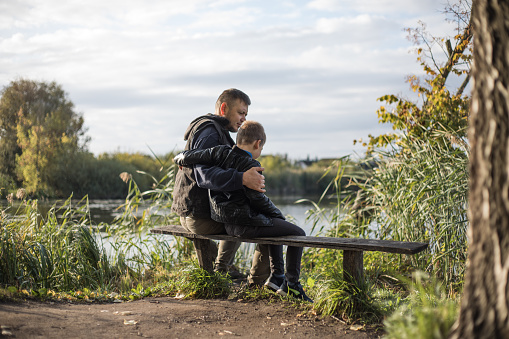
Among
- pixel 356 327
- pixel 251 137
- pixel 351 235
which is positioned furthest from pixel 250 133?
pixel 351 235

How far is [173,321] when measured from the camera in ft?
10.4

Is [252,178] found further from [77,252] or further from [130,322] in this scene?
[77,252]

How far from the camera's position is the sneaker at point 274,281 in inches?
144

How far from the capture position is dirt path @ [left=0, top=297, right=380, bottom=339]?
288cm

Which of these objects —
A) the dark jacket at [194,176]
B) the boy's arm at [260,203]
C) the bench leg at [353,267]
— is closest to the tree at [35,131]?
Result: the dark jacket at [194,176]

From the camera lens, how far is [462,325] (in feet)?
5.67

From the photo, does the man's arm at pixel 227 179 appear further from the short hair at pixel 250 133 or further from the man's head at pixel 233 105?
the man's head at pixel 233 105

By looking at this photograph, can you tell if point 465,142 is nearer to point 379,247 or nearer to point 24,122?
point 379,247

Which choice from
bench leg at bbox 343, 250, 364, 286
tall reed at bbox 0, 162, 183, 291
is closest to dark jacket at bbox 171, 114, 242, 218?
bench leg at bbox 343, 250, 364, 286

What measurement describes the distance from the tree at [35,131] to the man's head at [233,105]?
14.3 ft

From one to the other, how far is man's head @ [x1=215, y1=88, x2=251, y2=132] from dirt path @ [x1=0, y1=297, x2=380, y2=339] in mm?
1397

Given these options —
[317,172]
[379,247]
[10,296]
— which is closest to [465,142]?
[379,247]

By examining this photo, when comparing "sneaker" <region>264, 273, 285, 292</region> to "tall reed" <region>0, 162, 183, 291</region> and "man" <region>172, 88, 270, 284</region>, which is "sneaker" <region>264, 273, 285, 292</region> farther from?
"tall reed" <region>0, 162, 183, 291</region>

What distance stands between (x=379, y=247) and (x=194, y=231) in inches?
59.8
